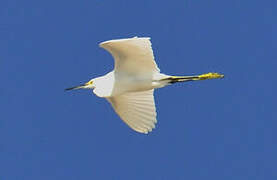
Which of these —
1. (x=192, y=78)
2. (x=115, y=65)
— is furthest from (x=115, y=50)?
(x=192, y=78)

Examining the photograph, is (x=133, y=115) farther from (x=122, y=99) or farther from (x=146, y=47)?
(x=146, y=47)

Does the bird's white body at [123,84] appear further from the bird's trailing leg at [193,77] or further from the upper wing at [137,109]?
the upper wing at [137,109]

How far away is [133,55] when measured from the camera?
13094 millimetres

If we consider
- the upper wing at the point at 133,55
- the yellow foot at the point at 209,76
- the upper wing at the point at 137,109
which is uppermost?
the upper wing at the point at 133,55

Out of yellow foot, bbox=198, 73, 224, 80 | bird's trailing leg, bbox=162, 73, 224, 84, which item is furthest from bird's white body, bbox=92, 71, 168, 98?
yellow foot, bbox=198, 73, 224, 80

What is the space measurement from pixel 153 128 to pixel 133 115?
0.39 metres

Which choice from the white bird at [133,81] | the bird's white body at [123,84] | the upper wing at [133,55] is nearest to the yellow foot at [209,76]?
the white bird at [133,81]

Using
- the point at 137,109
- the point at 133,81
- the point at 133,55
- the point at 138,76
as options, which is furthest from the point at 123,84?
the point at 137,109

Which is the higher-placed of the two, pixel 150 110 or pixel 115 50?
pixel 115 50

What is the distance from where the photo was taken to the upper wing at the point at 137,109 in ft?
47.1

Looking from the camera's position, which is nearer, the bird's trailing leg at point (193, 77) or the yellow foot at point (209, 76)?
the bird's trailing leg at point (193, 77)

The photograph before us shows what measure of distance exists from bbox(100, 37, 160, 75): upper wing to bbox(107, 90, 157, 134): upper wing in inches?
41.9

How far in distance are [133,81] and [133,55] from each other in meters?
0.54

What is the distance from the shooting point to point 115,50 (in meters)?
12.9
